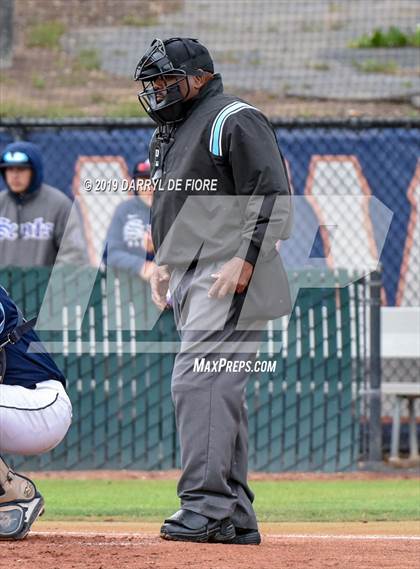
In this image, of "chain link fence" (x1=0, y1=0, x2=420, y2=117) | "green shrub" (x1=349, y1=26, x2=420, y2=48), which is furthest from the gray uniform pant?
"green shrub" (x1=349, y1=26, x2=420, y2=48)

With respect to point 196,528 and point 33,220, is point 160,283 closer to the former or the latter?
point 196,528

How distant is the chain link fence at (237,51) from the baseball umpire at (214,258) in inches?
366

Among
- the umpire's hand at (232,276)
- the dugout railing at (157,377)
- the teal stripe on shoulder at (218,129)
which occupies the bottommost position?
the dugout railing at (157,377)

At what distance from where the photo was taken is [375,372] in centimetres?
923

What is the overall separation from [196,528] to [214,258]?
117cm

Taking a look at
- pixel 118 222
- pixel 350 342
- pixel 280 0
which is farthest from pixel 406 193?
pixel 280 0

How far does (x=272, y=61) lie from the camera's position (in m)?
16.6

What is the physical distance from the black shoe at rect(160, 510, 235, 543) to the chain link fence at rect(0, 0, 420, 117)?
9.86 m

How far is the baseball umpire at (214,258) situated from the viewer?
518 centimetres

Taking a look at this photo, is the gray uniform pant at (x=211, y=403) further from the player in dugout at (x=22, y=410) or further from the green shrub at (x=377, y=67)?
the green shrub at (x=377, y=67)

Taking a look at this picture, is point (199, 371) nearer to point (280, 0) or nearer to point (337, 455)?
point (337, 455)

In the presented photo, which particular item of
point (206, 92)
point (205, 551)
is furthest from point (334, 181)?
point (205, 551)

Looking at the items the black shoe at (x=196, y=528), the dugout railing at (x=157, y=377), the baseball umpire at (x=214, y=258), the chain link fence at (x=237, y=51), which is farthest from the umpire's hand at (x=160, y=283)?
the chain link fence at (x=237, y=51)

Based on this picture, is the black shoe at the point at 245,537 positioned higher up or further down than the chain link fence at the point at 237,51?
higher up
